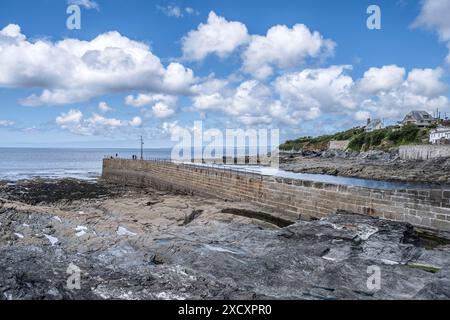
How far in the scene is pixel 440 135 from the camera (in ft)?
226

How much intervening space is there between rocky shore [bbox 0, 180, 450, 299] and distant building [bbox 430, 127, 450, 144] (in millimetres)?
63967

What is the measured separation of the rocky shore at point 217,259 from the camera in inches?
251

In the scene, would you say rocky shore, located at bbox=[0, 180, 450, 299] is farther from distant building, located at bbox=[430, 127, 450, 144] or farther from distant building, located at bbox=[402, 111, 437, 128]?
distant building, located at bbox=[402, 111, 437, 128]

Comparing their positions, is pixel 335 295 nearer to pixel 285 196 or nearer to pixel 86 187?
pixel 285 196

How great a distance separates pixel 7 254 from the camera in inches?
325

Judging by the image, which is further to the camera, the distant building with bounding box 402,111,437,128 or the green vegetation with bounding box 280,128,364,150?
the green vegetation with bounding box 280,128,364,150

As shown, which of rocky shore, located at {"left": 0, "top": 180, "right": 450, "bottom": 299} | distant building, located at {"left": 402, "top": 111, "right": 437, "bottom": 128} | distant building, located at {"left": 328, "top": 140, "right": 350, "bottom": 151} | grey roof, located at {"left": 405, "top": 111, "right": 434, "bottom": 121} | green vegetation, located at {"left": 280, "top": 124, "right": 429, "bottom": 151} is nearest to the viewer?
rocky shore, located at {"left": 0, "top": 180, "right": 450, "bottom": 299}

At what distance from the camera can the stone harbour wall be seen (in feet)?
39.1

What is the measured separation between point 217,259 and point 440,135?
75.4 m

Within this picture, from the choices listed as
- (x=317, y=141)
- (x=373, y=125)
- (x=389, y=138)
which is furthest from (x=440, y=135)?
(x=317, y=141)

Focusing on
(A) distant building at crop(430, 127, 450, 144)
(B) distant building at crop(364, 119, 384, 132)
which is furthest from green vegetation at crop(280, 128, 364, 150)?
(A) distant building at crop(430, 127, 450, 144)

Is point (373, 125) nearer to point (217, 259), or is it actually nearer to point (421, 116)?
point (421, 116)

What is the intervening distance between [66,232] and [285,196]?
10.5 meters
